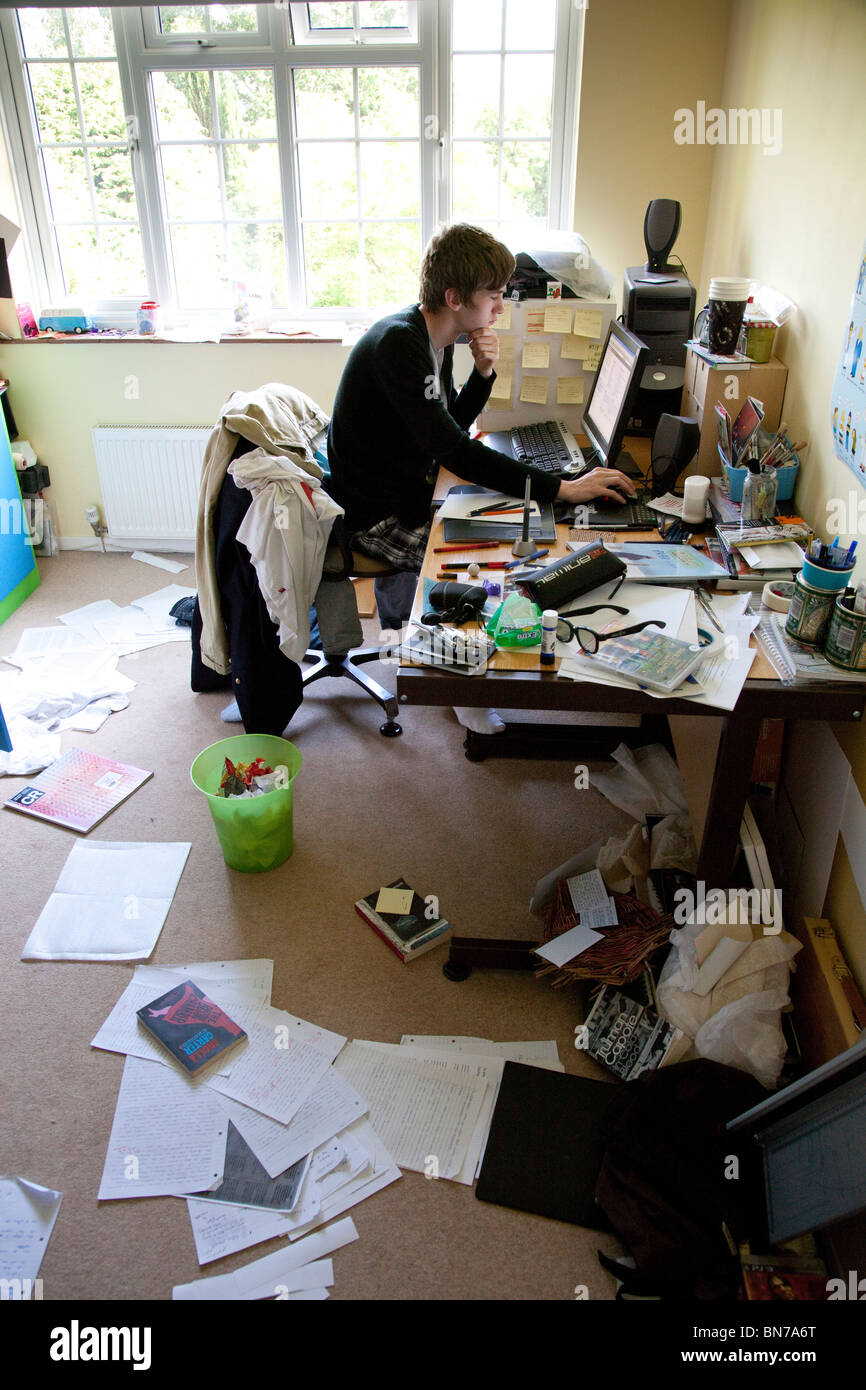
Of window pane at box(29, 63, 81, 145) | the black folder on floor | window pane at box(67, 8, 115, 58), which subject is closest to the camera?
the black folder on floor

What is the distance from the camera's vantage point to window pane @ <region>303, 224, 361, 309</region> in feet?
12.5

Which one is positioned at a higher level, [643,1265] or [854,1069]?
[854,1069]

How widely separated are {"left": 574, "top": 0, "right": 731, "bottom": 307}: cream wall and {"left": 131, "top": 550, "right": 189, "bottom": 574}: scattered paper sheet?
204 centimetres

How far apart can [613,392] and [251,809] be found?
1419mm

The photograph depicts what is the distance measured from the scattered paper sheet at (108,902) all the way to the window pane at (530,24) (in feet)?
10.1

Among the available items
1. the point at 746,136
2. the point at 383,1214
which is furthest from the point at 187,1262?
the point at 746,136

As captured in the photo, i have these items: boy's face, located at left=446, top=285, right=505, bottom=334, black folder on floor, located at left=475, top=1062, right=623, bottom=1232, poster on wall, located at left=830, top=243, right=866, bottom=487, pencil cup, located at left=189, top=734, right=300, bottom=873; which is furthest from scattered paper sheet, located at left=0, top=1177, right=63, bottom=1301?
boy's face, located at left=446, top=285, right=505, bottom=334

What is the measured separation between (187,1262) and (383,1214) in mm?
333

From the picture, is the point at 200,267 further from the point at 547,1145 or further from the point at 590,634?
the point at 547,1145

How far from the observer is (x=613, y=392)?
100.0 inches

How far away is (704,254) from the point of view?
3504 mm

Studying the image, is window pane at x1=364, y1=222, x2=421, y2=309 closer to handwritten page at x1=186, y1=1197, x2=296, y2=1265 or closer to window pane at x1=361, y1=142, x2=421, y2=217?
window pane at x1=361, y1=142, x2=421, y2=217

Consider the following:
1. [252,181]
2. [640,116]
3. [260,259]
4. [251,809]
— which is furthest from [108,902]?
[640,116]
